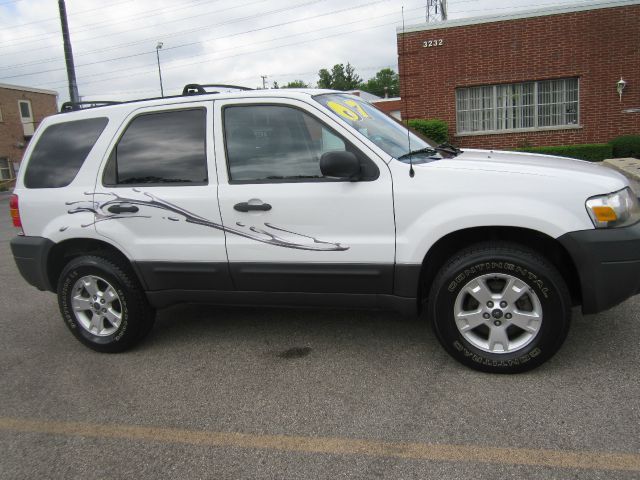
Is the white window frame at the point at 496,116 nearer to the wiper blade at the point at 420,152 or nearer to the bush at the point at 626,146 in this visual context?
the bush at the point at 626,146

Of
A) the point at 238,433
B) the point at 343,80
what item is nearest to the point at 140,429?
the point at 238,433

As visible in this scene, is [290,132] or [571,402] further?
[290,132]

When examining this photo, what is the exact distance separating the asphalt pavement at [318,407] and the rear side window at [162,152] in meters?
1.38

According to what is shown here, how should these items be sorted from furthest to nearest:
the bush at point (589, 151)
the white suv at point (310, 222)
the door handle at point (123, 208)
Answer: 1. the bush at point (589, 151)
2. the door handle at point (123, 208)
3. the white suv at point (310, 222)

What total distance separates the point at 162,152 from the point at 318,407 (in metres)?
2.20

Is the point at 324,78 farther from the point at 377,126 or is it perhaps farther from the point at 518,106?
the point at 377,126

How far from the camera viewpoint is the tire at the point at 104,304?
414 centimetres

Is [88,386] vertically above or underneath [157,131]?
underneath

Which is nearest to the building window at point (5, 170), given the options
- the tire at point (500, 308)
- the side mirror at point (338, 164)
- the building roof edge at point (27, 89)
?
the building roof edge at point (27, 89)

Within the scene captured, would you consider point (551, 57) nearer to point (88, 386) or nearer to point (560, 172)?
point (560, 172)

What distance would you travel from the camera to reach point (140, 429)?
10.2 feet

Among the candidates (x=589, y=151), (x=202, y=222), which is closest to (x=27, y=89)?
(x=589, y=151)

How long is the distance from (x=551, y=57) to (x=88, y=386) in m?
16.1

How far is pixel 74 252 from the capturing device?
436 centimetres
